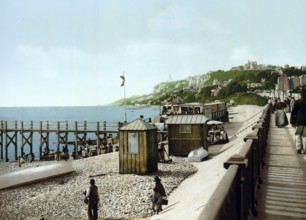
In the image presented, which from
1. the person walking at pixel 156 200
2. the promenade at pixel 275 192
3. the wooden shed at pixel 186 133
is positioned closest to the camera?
the promenade at pixel 275 192

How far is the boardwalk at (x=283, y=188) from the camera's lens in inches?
200

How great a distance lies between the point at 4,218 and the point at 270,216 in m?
13.4

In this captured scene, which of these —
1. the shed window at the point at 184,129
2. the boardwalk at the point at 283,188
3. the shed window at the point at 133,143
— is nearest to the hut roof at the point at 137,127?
the shed window at the point at 133,143

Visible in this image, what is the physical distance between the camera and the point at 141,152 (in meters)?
19.8

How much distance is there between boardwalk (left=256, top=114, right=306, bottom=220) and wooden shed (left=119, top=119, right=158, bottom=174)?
1021 centimetres

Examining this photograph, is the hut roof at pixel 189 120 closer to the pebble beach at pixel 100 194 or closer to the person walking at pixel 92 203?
the pebble beach at pixel 100 194

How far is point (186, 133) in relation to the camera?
79.0 feet

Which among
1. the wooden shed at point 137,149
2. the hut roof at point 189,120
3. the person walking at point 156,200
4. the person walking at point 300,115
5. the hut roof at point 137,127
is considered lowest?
the person walking at point 156,200

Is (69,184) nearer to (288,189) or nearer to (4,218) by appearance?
(4,218)

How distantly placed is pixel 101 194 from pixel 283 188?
1144cm

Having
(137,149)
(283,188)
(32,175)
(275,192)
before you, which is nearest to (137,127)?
(137,149)

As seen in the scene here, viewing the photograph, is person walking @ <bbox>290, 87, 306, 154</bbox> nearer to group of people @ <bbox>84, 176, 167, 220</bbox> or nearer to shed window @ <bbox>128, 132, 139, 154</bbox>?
group of people @ <bbox>84, 176, 167, 220</bbox>

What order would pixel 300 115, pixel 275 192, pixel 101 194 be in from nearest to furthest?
pixel 275 192, pixel 300 115, pixel 101 194

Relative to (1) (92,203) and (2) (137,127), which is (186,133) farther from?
(1) (92,203)
